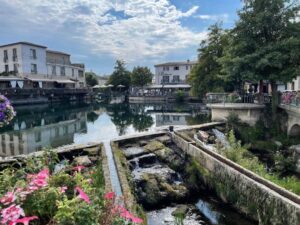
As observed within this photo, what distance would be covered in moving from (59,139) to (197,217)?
1636cm

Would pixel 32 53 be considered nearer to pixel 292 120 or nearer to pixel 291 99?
pixel 291 99

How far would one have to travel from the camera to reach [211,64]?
33.9 m

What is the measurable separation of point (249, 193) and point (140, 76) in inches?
2607

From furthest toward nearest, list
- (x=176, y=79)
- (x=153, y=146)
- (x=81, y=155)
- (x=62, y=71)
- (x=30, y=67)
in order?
(x=176, y=79), (x=62, y=71), (x=30, y=67), (x=153, y=146), (x=81, y=155)

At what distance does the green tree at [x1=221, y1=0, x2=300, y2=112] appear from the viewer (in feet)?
57.2

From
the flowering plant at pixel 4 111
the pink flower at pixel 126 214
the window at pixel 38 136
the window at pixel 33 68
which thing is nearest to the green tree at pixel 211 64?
the window at pixel 38 136

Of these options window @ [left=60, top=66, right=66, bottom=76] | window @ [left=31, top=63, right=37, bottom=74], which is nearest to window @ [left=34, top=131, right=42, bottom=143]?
window @ [left=31, top=63, right=37, bottom=74]

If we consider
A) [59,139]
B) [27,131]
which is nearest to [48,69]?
[27,131]

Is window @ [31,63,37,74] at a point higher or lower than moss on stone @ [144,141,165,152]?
higher

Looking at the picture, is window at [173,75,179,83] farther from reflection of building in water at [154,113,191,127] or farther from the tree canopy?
the tree canopy

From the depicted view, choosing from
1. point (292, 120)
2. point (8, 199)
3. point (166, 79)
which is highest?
point (166, 79)

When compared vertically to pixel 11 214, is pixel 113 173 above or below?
below

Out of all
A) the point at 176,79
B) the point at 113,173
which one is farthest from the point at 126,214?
the point at 176,79

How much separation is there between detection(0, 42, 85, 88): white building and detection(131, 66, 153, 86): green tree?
677 inches
